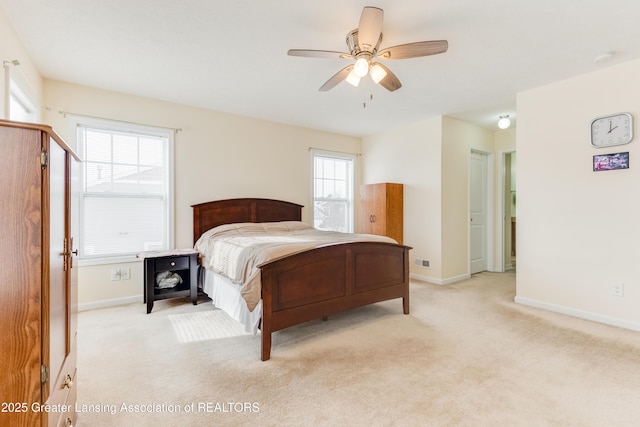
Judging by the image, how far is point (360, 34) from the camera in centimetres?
199

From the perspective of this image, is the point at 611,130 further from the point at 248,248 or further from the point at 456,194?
the point at 248,248

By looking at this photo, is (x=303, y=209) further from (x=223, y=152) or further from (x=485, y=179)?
(x=485, y=179)

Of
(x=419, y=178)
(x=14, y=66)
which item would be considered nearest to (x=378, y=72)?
(x=419, y=178)

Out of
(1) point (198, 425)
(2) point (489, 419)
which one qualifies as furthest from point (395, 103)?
→ (1) point (198, 425)

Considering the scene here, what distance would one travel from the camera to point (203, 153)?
13.4ft

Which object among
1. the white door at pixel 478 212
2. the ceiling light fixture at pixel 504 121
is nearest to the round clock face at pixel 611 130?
the ceiling light fixture at pixel 504 121

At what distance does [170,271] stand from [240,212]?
3.99ft

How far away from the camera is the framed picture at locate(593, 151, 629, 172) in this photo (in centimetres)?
281

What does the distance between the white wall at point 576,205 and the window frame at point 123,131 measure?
431 centimetres

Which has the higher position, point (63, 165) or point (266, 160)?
point (266, 160)

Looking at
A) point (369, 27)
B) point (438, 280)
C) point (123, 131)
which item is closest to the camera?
point (369, 27)

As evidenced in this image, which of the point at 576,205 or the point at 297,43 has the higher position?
the point at 297,43

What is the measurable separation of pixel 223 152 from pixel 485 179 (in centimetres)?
442

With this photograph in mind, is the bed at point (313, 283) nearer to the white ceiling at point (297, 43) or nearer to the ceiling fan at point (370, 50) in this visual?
the ceiling fan at point (370, 50)
